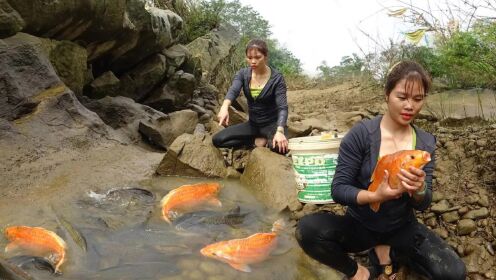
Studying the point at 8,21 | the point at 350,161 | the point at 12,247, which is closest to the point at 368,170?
Result: the point at 350,161

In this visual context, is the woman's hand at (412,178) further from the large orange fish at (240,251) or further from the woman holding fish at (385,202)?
the large orange fish at (240,251)

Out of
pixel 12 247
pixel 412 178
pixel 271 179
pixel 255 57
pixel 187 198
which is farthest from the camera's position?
pixel 255 57

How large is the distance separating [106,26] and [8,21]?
2060mm

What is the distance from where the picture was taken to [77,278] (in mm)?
3232

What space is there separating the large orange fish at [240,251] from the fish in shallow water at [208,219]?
63 centimetres

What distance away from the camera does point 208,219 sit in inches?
175

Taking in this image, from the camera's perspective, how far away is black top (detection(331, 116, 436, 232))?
3033mm

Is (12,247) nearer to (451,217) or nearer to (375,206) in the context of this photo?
(375,206)

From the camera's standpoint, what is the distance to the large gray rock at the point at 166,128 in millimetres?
7633

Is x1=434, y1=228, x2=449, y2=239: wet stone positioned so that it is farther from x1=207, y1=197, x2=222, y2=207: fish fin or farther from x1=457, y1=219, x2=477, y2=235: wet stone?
x1=207, y1=197, x2=222, y2=207: fish fin

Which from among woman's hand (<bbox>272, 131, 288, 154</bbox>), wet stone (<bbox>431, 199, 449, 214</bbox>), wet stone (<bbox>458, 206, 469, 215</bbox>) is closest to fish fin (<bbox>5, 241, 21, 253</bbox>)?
woman's hand (<bbox>272, 131, 288, 154</bbox>)

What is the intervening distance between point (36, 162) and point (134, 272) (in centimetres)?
266

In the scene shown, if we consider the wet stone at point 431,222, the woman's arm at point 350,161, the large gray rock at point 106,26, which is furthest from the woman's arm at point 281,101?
the large gray rock at point 106,26

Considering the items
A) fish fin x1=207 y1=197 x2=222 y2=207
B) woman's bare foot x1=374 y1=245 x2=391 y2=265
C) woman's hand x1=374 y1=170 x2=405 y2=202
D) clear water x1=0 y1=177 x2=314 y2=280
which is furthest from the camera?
fish fin x1=207 y1=197 x2=222 y2=207
